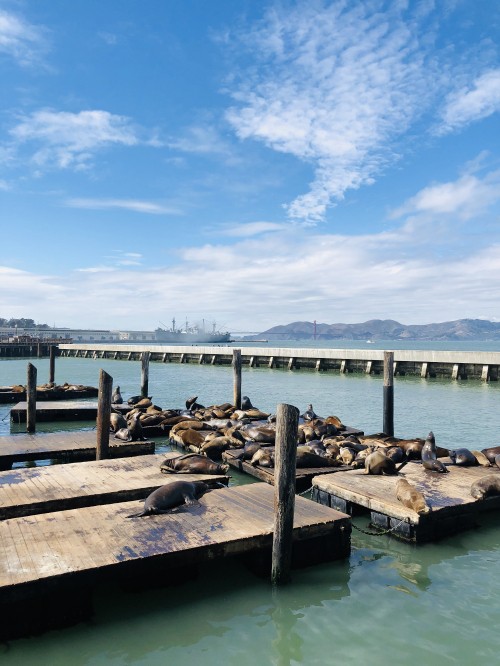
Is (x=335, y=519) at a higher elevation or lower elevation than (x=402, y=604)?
higher

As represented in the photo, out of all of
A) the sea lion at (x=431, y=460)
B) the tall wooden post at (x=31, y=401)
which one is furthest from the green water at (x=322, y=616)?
the tall wooden post at (x=31, y=401)

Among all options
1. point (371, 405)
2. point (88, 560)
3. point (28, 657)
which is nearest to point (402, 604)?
point (88, 560)

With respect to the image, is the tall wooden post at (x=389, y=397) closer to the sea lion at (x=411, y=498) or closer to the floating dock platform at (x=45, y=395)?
the sea lion at (x=411, y=498)

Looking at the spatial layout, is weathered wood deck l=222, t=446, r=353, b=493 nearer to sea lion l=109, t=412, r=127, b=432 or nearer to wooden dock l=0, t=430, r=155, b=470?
wooden dock l=0, t=430, r=155, b=470

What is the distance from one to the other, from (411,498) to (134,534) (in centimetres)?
359

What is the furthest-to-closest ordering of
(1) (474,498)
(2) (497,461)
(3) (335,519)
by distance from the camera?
(2) (497,461) → (1) (474,498) → (3) (335,519)

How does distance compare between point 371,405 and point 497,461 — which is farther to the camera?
point 371,405

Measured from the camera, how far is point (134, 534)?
17.8 ft

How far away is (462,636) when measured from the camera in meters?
4.62

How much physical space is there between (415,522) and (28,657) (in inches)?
177

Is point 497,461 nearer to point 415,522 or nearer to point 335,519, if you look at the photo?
point 415,522

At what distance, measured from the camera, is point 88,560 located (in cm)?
476

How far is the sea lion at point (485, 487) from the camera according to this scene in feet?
23.7

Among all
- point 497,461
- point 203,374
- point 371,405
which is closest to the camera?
point 497,461
